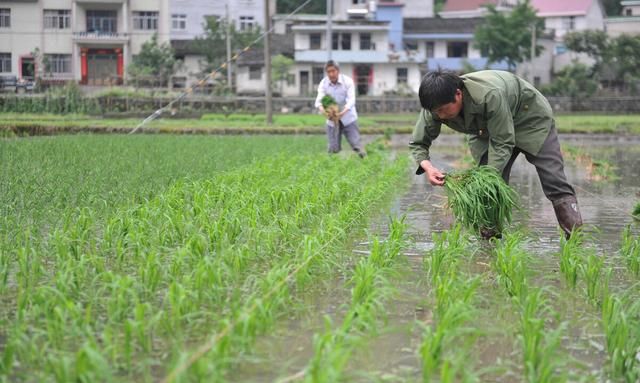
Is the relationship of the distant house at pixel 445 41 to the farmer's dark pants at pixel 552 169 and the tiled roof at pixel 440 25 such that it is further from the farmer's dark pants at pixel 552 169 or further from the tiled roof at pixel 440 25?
the farmer's dark pants at pixel 552 169

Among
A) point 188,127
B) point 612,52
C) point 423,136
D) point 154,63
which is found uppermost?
point 612,52

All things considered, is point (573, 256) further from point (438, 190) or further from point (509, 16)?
point (509, 16)

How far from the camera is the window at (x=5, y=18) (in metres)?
36.1

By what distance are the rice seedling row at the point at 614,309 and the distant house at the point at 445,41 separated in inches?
1808

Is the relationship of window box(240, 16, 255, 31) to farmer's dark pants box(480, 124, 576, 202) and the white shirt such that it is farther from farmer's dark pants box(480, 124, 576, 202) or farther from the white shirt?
farmer's dark pants box(480, 124, 576, 202)

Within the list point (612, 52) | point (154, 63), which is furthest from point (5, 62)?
point (612, 52)

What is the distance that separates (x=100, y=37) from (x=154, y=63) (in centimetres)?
318

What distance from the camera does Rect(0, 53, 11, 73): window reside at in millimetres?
38872

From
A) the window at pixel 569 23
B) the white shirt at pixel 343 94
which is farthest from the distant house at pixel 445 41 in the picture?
the white shirt at pixel 343 94

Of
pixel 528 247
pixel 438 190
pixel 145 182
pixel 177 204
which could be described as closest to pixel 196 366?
pixel 528 247

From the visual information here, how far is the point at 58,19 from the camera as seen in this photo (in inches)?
1736

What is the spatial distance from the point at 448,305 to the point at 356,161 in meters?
8.20

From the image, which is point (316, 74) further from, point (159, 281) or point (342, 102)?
point (159, 281)

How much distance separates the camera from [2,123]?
20.9m
